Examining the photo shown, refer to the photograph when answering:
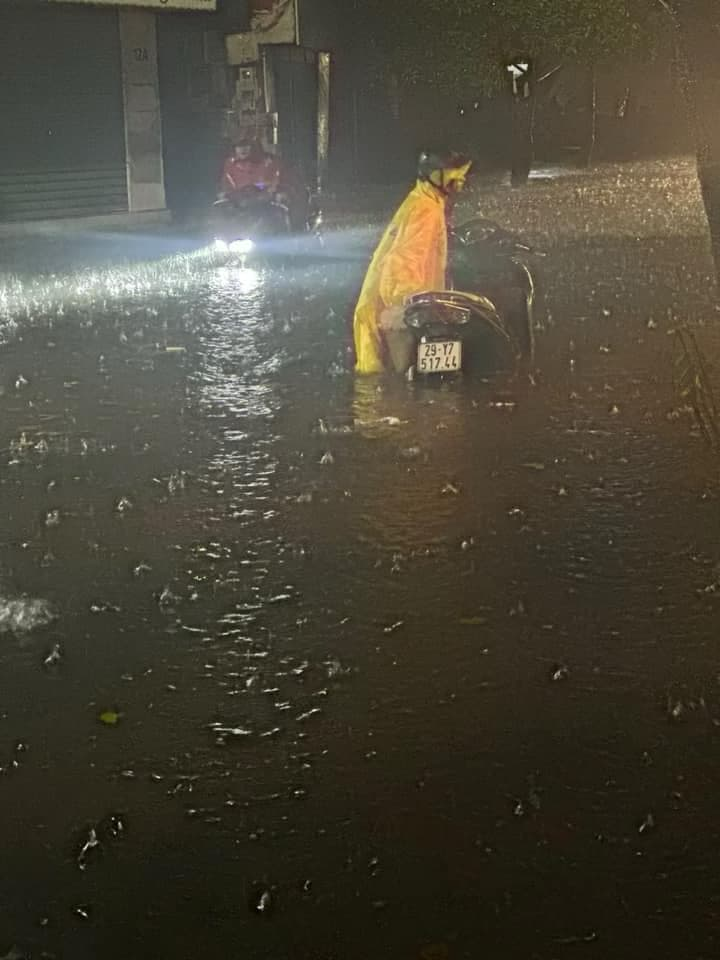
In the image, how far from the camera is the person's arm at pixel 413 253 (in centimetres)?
790

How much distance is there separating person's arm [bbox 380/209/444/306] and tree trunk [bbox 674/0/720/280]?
2.56 metres

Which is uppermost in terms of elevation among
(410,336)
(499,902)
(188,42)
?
(188,42)

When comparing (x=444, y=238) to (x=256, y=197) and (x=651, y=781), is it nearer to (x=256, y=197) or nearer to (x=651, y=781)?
(x=651, y=781)

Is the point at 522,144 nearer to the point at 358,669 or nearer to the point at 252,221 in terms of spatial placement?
the point at 252,221

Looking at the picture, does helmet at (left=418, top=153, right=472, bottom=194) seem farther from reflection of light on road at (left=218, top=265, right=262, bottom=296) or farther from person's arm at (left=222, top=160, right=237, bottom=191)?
person's arm at (left=222, top=160, right=237, bottom=191)

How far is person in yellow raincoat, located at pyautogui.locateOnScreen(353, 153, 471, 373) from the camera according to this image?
25.7ft

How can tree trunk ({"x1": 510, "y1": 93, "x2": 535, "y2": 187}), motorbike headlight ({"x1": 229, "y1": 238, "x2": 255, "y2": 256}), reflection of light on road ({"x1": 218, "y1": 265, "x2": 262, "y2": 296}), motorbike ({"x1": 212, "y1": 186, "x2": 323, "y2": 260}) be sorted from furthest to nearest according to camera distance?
1. tree trunk ({"x1": 510, "y1": 93, "x2": 535, "y2": 187})
2. motorbike ({"x1": 212, "y1": 186, "x2": 323, "y2": 260})
3. motorbike headlight ({"x1": 229, "y1": 238, "x2": 255, "y2": 256})
4. reflection of light on road ({"x1": 218, "y1": 265, "x2": 262, "y2": 296})

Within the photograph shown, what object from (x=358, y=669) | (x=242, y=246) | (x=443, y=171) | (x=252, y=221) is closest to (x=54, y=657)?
(x=358, y=669)

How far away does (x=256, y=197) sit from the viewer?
1809 cm

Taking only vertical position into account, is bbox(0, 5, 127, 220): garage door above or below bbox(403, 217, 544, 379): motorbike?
above

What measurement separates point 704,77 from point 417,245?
2.98 meters

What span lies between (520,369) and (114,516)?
3.77m

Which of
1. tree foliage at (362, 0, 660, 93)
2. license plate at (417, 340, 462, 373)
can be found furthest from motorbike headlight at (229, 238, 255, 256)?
license plate at (417, 340, 462, 373)

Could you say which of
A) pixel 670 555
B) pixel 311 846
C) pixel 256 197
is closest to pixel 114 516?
pixel 670 555
